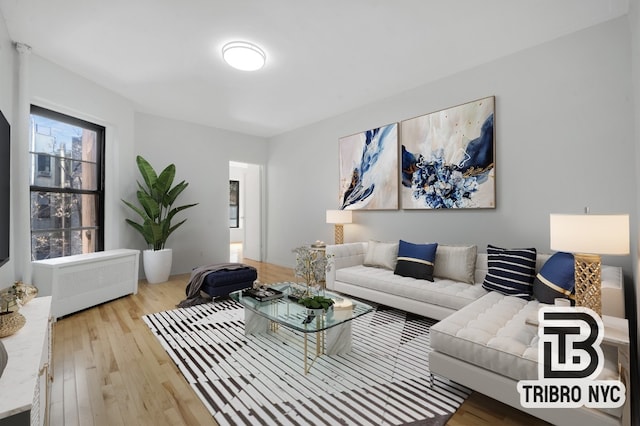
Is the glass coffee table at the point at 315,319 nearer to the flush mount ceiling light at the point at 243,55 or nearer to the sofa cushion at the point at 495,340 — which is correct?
the sofa cushion at the point at 495,340

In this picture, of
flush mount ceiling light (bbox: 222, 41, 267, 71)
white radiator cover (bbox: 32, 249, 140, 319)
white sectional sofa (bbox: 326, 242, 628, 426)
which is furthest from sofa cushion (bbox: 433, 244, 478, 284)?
white radiator cover (bbox: 32, 249, 140, 319)

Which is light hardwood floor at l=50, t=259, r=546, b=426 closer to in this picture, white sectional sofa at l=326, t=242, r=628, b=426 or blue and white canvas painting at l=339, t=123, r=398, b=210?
white sectional sofa at l=326, t=242, r=628, b=426

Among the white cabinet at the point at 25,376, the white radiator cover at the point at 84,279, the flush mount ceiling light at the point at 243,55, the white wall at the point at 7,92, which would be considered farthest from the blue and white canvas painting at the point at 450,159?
the white wall at the point at 7,92

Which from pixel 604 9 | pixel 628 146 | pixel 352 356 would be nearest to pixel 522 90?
pixel 604 9

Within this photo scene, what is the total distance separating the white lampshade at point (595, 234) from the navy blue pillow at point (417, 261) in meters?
1.46

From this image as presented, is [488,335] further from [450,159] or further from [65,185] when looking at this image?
[65,185]

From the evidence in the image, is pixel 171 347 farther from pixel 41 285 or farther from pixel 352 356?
pixel 41 285

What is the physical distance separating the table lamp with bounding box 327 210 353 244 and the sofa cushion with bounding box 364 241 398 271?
77 cm

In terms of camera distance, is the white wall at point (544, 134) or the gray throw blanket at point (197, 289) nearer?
the white wall at point (544, 134)

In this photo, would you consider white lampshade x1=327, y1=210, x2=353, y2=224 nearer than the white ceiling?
No

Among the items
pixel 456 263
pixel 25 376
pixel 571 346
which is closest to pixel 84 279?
pixel 25 376

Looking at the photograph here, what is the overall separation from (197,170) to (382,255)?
3802mm

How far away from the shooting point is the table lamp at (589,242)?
168 centimetres

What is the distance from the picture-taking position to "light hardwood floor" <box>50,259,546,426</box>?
165cm
